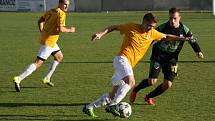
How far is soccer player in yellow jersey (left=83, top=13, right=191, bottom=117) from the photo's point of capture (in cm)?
844

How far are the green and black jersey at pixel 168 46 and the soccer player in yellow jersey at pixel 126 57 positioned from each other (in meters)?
0.73

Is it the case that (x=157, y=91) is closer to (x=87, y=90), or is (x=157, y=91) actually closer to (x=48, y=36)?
(x=87, y=90)

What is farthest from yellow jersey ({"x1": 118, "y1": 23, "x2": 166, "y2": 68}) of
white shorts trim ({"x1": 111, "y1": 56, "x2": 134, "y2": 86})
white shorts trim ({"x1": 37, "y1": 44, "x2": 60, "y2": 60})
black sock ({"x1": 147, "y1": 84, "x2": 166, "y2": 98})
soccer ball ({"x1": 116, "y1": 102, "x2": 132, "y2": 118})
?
white shorts trim ({"x1": 37, "y1": 44, "x2": 60, "y2": 60})

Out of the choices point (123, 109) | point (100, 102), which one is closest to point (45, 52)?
point (100, 102)

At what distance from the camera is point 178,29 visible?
379 inches

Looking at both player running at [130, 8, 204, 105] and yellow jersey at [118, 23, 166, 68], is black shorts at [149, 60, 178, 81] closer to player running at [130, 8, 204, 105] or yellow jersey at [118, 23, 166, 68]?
player running at [130, 8, 204, 105]

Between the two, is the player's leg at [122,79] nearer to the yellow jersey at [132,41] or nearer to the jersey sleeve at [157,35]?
the yellow jersey at [132,41]

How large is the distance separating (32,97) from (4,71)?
4.11 m

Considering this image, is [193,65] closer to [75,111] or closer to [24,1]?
[75,111]

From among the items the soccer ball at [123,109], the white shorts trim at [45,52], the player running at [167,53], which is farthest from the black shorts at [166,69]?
the white shorts trim at [45,52]

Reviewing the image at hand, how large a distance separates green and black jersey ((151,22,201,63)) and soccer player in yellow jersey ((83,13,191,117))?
727 mm

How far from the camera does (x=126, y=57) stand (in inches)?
Answer: 339

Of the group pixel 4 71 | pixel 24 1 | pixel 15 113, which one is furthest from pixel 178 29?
pixel 24 1

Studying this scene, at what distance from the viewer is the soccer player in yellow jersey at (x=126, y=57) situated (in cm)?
844
